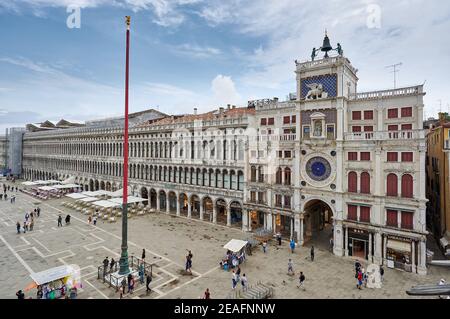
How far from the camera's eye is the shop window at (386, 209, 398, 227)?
94.2 ft

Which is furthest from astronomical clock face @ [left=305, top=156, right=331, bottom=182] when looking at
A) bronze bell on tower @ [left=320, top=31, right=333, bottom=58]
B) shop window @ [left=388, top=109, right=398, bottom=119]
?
bronze bell on tower @ [left=320, top=31, right=333, bottom=58]

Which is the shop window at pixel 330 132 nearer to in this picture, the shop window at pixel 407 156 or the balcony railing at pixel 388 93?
the balcony railing at pixel 388 93

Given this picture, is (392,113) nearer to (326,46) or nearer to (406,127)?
(406,127)

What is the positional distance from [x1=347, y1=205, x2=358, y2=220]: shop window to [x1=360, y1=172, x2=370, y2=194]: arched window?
2078 millimetres

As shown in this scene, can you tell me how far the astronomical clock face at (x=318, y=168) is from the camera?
109ft

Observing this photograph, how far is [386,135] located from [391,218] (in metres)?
8.93

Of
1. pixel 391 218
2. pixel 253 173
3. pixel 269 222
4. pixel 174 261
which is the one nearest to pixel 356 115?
pixel 391 218

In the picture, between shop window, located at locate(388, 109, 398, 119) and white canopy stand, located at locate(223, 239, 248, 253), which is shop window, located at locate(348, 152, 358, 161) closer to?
shop window, located at locate(388, 109, 398, 119)

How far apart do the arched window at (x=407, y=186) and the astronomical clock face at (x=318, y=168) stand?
25.1 ft

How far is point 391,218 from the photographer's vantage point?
95.0ft

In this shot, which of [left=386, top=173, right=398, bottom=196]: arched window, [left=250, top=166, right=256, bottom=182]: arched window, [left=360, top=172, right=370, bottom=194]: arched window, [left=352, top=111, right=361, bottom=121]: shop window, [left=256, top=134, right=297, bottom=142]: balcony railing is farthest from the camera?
[left=250, top=166, right=256, bottom=182]: arched window

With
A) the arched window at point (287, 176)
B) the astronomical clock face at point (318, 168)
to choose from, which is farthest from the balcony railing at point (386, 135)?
the arched window at point (287, 176)

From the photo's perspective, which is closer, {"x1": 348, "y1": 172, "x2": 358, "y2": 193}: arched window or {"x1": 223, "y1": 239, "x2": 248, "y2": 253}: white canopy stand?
{"x1": 223, "y1": 239, "x2": 248, "y2": 253}: white canopy stand

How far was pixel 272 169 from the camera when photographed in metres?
38.0
